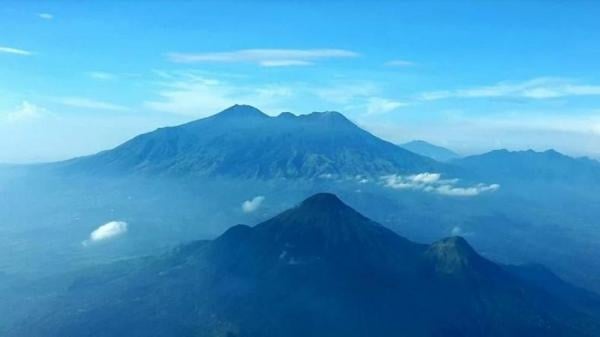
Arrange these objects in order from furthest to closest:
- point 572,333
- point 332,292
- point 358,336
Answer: point 332,292
point 572,333
point 358,336

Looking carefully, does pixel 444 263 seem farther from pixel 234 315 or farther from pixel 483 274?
pixel 234 315

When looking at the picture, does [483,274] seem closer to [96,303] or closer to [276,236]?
[276,236]

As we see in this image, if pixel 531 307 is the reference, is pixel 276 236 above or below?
above

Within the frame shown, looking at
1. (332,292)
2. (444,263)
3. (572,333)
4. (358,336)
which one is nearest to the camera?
(358,336)

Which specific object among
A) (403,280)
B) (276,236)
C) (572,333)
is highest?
(276,236)

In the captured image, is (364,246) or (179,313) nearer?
(179,313)

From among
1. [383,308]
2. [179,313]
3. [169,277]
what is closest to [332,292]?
[383,308]
